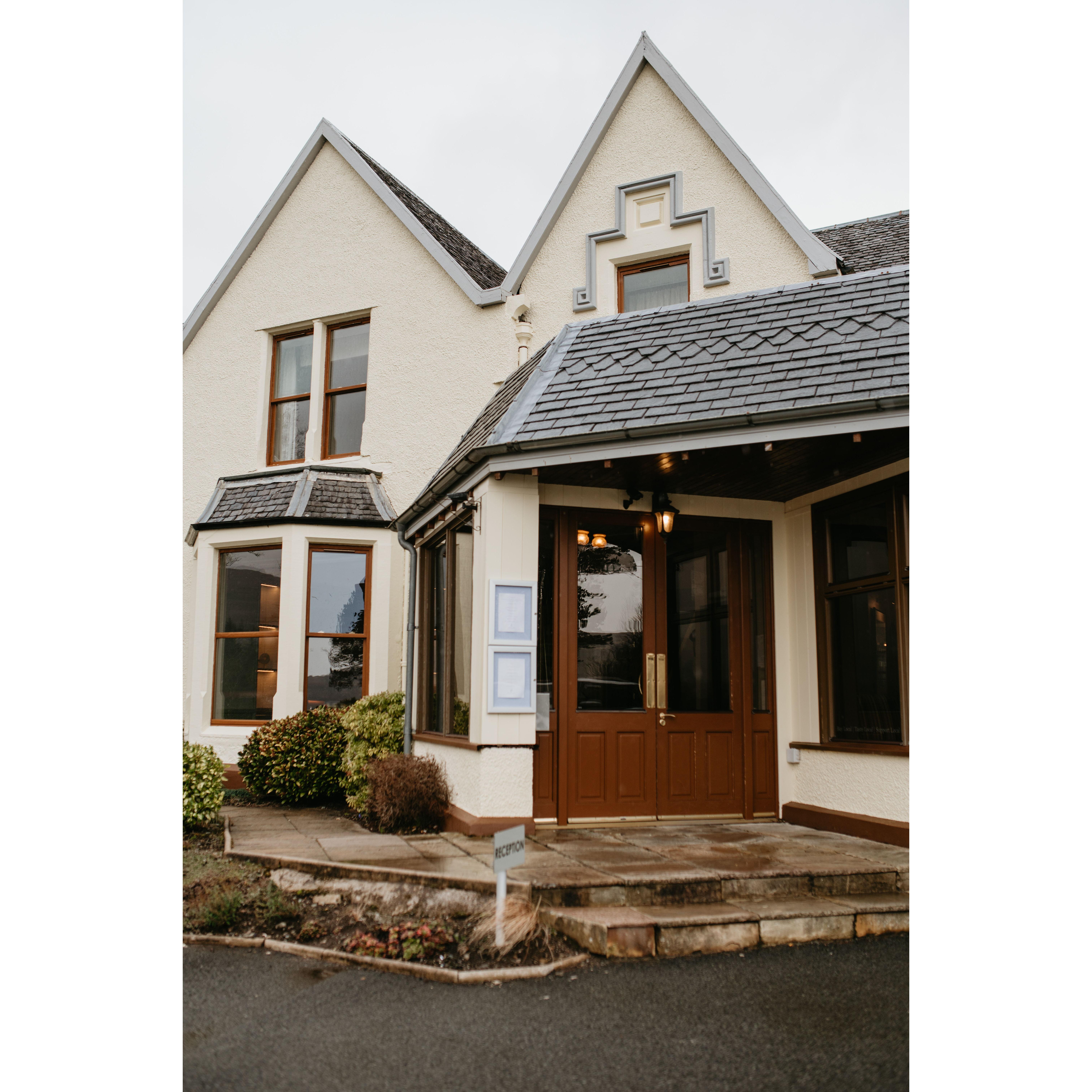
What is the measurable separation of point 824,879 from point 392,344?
8420 millimetres

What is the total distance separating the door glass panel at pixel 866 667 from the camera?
6555 millimetres

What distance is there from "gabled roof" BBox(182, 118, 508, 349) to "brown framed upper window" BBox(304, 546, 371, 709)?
146 inches

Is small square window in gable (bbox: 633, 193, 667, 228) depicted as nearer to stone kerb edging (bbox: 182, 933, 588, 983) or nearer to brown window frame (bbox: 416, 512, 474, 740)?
brown window frame (bbox: 416, 512, 474, 740)

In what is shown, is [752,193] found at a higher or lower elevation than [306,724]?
higher

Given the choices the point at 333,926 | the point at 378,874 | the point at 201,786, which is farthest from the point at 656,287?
the point at 333,926

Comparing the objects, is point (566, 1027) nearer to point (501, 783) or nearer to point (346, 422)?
point (501, 783)

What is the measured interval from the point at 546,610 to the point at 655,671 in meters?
1.02

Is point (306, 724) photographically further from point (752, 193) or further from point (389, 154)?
point (389, 154)

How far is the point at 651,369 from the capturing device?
7.01m

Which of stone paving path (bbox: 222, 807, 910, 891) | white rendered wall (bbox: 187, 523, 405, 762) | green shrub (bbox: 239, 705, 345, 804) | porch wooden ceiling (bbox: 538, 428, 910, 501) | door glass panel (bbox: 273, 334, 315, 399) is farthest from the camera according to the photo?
door glass panel (bbox: 273, 334, 315, 399)

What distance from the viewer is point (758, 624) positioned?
7.66m

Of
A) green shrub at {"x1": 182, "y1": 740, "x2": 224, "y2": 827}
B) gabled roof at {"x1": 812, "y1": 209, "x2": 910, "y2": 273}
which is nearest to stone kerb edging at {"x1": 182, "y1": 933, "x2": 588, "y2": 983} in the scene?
green shrub at {"x1": 182, "y1": 740, "x2": 224, "y2": 827}

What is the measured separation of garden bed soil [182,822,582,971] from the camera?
170 inches
